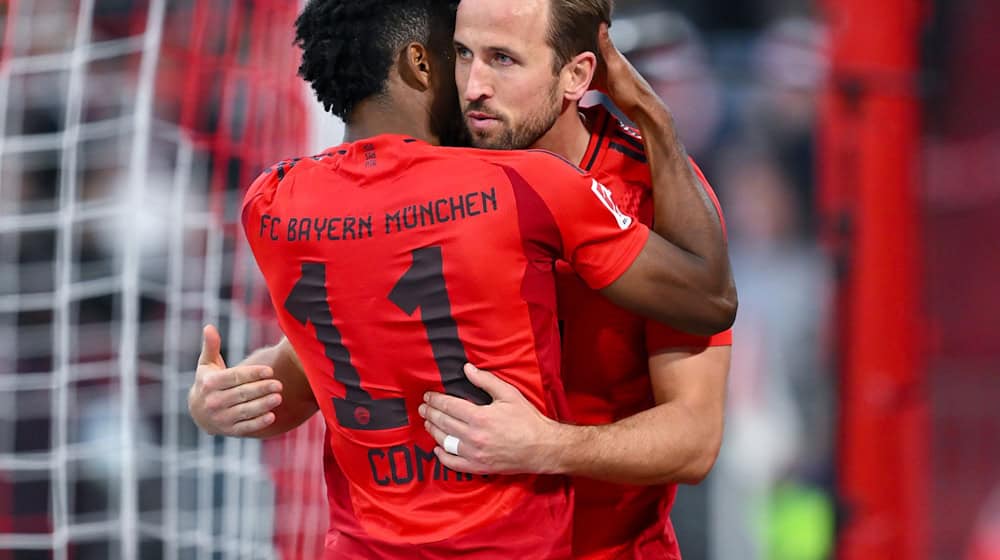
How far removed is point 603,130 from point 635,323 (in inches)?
16.8

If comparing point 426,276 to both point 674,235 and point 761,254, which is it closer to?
point 674,235

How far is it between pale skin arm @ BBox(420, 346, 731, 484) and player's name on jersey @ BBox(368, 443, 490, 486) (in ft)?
0.14

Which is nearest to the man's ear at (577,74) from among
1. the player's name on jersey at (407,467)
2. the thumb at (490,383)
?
the thumb at (490,383)

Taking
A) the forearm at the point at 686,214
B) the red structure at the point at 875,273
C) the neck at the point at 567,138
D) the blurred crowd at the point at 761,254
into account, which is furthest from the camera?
the blurred crowd at the point at 761,254

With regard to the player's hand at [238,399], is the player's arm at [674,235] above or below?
above

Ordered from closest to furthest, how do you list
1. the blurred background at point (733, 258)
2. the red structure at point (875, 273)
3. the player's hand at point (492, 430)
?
1. the player's hand at point (492, 430)
2. the blurred background at point (733, 258)
3. the red structure at point (875, 273)

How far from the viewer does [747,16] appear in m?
9.06

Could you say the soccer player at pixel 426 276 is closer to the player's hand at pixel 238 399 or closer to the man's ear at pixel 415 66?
the man's ear at pixel 415 66

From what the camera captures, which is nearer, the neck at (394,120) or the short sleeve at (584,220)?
the short sleeve at (584,220)

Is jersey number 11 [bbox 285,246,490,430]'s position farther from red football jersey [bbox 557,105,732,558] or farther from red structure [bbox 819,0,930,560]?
red structure [bbox 819,0,930,560]

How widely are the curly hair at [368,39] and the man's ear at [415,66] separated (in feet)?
0.04

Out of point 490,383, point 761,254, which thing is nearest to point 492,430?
point 490,383

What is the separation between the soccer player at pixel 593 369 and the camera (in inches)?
92.2

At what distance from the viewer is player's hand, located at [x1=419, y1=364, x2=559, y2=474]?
2.30m
